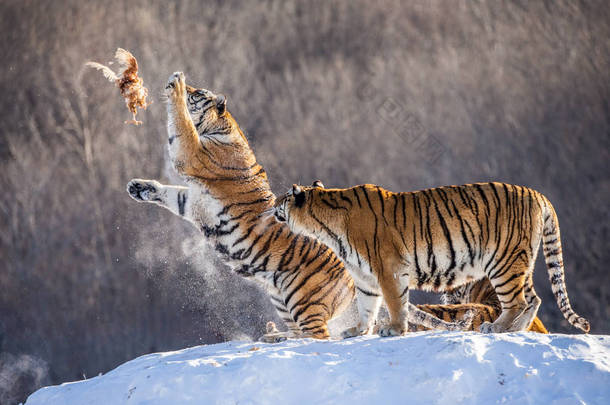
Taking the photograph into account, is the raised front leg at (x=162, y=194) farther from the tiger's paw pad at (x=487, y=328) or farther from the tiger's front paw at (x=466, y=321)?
the tiger's paw pad at (x=487, y=328)

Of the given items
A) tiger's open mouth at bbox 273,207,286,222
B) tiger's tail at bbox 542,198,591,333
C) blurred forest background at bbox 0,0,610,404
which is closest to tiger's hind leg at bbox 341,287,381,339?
tiger's open mouth at bbox 273,207,286,222

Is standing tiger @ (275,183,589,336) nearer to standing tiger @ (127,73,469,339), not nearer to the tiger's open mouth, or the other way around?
the tiger's open mouth

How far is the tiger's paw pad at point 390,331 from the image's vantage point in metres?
3.24

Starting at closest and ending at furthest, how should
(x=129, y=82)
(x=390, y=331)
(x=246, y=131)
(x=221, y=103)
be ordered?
(x=390, y=331)
(x=129, y=82)
(x=221, y=103)
(x=246, y=131)

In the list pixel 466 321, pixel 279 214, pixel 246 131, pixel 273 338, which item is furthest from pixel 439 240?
pixel 246 131

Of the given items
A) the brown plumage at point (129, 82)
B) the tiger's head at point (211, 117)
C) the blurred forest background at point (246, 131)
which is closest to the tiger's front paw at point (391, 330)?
the tiger's head at point (211, 117)

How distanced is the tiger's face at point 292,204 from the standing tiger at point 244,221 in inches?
17.6

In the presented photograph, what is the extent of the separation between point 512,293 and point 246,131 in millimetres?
3749

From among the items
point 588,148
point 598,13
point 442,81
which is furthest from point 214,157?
point 598,13

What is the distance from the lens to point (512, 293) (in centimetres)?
341

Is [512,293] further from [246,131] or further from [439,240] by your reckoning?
[246,131]

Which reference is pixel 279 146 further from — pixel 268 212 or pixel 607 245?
pixel 607 245

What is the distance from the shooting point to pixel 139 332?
653cm

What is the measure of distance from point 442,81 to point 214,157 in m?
3.85
